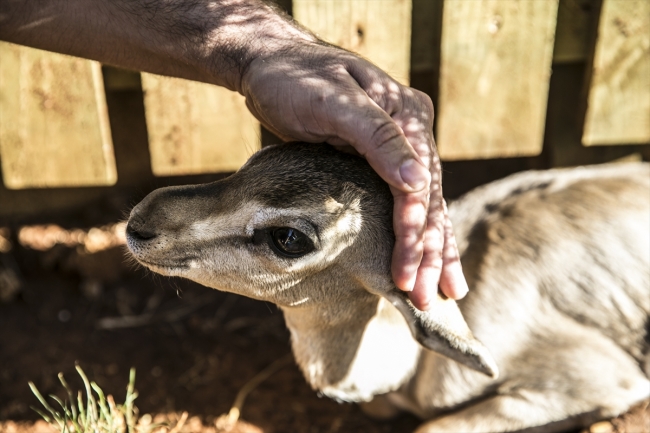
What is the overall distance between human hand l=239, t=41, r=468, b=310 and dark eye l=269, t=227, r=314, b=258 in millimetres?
326

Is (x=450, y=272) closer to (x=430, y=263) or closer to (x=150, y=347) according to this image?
(x=430, y=263)

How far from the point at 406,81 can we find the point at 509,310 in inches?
58.9

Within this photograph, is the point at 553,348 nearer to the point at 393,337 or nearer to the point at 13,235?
the point at 393,337

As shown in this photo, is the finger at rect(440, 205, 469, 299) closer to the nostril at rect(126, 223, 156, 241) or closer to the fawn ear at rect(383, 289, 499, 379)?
the fawn ear at rect(383, 289, 499, 379)

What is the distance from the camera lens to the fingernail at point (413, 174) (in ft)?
7.72

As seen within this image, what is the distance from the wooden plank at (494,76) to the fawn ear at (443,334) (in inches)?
70.9

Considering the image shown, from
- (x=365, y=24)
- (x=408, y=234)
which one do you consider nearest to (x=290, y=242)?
(x=408, y=234)

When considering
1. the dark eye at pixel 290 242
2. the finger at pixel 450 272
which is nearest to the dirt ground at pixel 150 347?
the dark eye at pixel 290 242

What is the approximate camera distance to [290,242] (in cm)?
253

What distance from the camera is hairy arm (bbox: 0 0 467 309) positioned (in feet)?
8.04

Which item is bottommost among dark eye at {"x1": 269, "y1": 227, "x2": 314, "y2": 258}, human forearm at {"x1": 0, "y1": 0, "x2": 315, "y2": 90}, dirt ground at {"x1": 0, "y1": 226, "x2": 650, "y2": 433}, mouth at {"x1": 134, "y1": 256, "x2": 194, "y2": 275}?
dirt ground at {"x1": 0, "y1": 226, "x2": 650, "y2": 433}

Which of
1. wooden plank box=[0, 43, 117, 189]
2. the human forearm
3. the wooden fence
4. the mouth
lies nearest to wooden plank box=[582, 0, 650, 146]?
the wooden fence

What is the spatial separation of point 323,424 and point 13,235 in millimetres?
2451

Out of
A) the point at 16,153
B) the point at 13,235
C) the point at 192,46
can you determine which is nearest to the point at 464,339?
the point at 192,46
